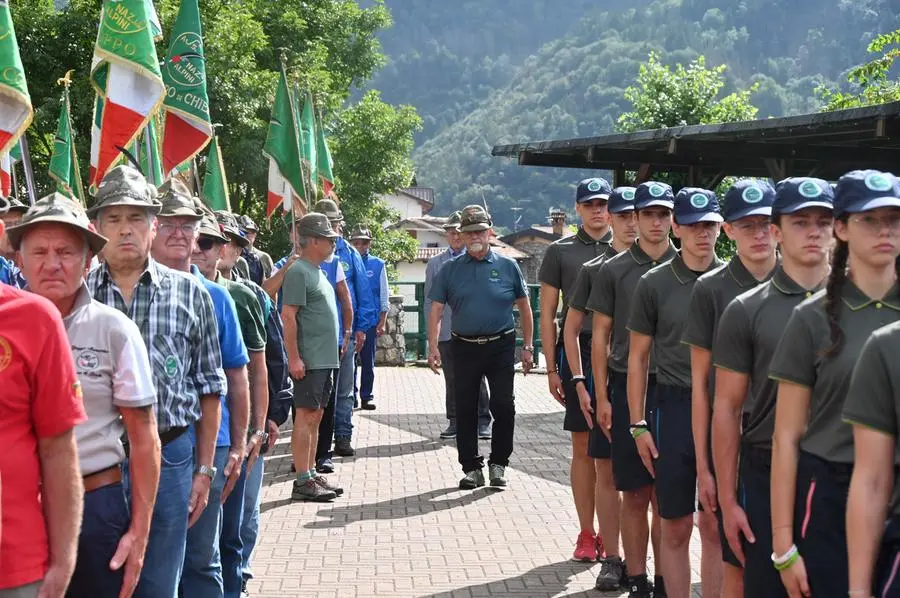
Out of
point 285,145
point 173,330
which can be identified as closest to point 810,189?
point 173,330

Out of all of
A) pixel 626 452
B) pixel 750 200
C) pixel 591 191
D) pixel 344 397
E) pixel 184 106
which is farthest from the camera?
pixel 344 397

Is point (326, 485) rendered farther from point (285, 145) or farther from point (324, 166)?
point (324, 166)

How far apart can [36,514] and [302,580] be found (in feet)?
14.6

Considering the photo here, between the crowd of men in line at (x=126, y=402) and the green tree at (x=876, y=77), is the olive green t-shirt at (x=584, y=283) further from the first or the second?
the green tree at (x=876, y=77)

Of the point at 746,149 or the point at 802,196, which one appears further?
the point at 746,149

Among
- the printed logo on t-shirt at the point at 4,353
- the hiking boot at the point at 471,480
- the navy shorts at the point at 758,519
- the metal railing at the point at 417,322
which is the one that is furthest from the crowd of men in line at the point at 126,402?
the metal railing at the point at 417,322

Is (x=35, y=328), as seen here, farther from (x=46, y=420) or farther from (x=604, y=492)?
(x=604, y=492)

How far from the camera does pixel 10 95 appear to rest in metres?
7.68

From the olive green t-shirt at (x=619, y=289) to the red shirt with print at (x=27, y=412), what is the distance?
4238mm

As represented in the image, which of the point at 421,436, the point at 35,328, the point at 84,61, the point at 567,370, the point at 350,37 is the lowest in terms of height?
the point at 421,436

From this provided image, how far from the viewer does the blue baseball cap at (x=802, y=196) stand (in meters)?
4.53

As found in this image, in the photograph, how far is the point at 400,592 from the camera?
24.5 ft

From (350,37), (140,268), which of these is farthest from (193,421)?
(350,37)

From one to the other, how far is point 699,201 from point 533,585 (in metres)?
2.59
